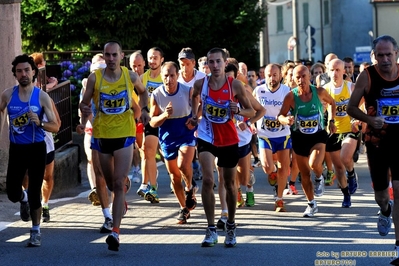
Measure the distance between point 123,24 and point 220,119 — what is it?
58.3ft

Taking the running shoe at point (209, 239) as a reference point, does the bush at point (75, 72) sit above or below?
above

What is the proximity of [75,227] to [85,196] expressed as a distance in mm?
3325

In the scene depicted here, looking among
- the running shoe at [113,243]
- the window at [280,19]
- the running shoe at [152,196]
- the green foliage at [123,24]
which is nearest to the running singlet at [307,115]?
the running shoe at [152,196]

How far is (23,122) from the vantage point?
1086 cm

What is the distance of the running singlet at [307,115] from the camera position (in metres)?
13.0

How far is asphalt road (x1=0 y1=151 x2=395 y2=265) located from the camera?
32.4ft

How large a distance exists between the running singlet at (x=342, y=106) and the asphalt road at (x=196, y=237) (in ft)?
3.36

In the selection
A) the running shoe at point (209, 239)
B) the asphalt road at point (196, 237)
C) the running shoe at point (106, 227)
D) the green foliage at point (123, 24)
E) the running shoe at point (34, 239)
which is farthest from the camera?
the green foliage at point (123, 24)

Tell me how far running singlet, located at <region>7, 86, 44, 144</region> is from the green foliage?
16.7 m

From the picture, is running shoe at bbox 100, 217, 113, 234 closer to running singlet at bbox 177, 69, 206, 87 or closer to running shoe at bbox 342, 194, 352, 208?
running singlet at bbox 177, 69, 206, 87

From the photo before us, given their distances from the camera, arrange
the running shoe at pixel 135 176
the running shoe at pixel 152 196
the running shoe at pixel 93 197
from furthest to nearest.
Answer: the running shoe at pixel 135 176, the running shoe at pixel 152 196, the running shoe at pixel 93 197

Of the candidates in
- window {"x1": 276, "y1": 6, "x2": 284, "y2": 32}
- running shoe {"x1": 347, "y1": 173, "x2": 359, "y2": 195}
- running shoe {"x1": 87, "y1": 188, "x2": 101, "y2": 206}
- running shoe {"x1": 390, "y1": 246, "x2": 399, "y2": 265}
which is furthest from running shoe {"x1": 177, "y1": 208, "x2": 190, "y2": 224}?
window {"x1": 276, "y1": 6, "x2": 284, "y2": 32}

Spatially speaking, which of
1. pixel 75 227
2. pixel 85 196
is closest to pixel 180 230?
pixel 75 227

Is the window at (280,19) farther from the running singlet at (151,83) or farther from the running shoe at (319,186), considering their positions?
the running shoe at (319,186)
